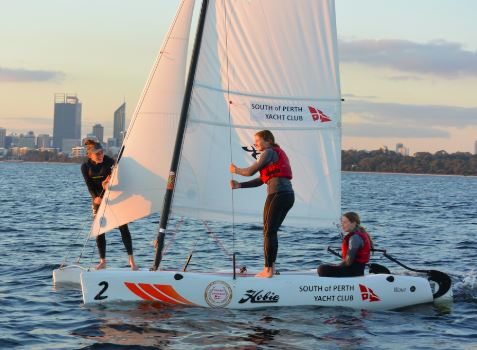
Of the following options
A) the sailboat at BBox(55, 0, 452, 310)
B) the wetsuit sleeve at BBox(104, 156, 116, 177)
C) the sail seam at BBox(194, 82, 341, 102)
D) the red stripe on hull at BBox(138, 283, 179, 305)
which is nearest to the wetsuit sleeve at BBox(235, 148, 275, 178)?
the sailboat at BBox(55, 0, 452, 310)

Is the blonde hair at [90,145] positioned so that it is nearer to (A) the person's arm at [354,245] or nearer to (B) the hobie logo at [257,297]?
(B) the hobie logo at [257,297]

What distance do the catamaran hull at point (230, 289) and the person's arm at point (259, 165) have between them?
1.57m

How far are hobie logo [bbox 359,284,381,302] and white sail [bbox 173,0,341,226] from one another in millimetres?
1187

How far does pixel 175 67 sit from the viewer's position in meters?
11.9

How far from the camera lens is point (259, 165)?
11047 mm

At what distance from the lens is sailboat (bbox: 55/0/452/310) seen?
A: 1154cm

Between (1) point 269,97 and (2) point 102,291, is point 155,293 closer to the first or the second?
(2) point 102,291

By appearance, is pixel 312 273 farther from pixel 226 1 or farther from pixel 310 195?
pixel 226 1

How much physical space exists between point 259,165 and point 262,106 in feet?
4.36

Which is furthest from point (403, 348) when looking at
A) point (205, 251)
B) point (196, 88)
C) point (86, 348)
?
point (205, 251)

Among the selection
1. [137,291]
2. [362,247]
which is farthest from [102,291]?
[362,247]

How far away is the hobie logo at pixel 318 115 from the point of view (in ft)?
40.2

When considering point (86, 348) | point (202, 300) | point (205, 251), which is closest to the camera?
point (86, 348)

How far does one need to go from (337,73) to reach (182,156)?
105 inches
